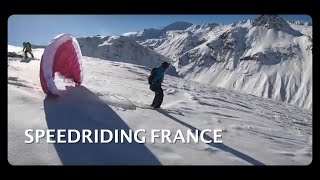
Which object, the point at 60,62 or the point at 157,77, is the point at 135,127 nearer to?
the point at 157,77

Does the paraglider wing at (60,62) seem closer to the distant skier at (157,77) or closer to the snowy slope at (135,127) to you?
the snowy slope at (135,127)

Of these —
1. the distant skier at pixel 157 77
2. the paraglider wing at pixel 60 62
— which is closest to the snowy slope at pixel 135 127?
the paraglider wing at pixel 60 62

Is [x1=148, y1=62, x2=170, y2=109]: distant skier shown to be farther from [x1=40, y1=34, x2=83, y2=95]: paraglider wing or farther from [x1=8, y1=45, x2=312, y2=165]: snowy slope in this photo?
[x1=40, y1=34, x2=83, y2=95]: paraglider wing

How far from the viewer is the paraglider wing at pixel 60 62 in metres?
8.30

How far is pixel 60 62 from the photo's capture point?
9703 mm

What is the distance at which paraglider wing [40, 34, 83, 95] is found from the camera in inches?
327

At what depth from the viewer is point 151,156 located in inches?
254

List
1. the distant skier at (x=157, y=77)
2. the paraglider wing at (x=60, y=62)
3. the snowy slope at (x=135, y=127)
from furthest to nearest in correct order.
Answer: the distant skier at (x=157, y=77)
the paraglider wing at (x=60, y=62)
the snowy slope at (x=135, y=127)

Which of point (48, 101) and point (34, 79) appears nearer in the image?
point (48, 101)

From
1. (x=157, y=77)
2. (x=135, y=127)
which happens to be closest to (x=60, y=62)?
(x=157, y=77)

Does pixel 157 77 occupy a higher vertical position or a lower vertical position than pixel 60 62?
lower
